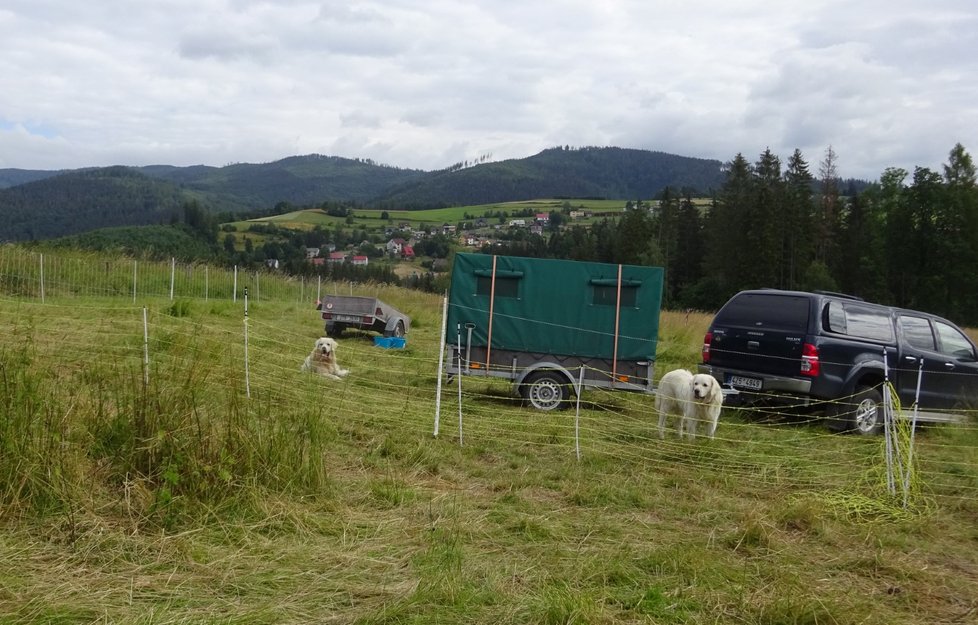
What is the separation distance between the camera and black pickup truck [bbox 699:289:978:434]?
8461mm

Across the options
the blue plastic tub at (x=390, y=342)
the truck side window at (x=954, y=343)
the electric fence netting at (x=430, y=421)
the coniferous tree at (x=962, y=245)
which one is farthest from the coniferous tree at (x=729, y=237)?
the electric fence netting at (x=430, y=421)

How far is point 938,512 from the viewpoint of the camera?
5.28 metres

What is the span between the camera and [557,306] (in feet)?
31.4

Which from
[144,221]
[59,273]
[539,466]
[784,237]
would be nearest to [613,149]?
[144,221]

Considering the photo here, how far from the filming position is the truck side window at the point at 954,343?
9.36m

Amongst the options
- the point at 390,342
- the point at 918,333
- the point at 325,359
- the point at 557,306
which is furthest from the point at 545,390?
the point at 390,342

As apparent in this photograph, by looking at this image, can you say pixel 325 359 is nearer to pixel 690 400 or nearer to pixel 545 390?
pixel 545 390

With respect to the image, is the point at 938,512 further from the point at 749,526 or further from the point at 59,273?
the point at 59,273

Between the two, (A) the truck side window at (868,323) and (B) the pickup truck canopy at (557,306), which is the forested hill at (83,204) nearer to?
(B) the pickup truck canopy at (557,306)

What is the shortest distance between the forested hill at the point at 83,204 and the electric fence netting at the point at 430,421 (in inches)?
3271

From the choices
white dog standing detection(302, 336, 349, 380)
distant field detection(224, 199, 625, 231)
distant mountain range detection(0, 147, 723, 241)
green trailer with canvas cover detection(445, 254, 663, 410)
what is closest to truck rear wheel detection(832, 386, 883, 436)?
green trailer with canvas cover detection(445, 254, 663, 410)

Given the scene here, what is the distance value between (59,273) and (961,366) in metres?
22.1

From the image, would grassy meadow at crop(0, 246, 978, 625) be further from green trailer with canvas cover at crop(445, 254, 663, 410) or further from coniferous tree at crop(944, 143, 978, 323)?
coniferous tree at crop(944, 143, 978, 323)

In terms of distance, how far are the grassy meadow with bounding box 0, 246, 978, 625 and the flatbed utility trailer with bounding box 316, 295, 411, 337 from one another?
953cm
